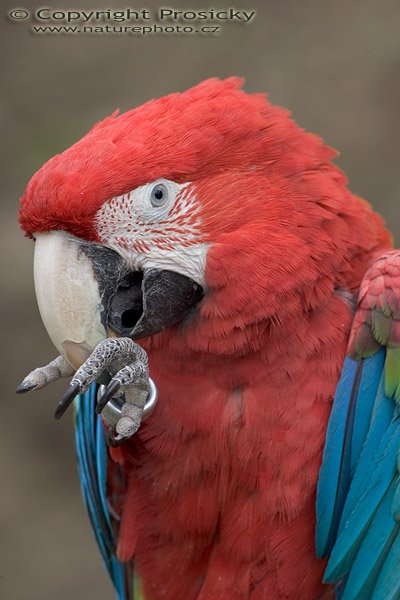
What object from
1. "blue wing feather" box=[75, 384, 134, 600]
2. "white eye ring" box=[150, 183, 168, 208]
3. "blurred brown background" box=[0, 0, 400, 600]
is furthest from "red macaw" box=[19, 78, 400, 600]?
"blurred brown background" box=[0, 0, 400, 600]

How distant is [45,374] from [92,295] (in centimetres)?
22

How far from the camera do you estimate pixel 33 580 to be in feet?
14.9

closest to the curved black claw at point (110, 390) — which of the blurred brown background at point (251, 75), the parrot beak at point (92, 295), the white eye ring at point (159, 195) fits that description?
the parrot beak at point (92, 295)

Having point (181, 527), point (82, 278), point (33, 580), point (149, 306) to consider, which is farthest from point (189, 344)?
point (33, 580)

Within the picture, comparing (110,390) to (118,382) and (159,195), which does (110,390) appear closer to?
(118,382)

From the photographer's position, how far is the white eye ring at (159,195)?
2174 millimetres

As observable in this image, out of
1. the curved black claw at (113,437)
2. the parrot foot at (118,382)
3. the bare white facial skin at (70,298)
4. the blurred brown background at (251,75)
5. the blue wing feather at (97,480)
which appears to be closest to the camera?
the parrot foot at (118,382)

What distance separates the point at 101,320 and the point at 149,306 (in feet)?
0.39

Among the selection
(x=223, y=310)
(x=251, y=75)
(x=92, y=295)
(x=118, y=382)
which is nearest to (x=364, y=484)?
(x=223, y=310)

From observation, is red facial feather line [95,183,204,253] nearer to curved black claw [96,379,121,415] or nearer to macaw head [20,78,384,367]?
macaw head [20,78,384,367]

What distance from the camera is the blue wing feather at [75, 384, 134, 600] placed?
2.65m

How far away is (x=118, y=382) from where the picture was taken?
204 cm

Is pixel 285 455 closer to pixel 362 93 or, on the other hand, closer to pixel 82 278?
pixel 82 278

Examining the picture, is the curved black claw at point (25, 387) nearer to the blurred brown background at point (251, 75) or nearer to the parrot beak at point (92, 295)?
the parrot beak at point (92, 295)
